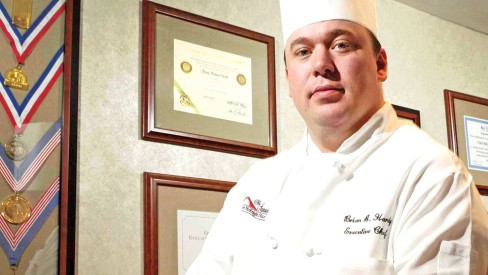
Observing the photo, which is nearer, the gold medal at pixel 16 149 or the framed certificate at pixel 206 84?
the gold medal at pixel 16 149

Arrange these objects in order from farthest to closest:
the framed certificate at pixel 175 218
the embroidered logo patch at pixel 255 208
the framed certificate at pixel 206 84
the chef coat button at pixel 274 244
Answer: the framed certificate at pixel 206 84, the framed certificate at pixel 175 218, the embroidered logo patch at pixel 255 208, the chef coat button at pixel 274 244

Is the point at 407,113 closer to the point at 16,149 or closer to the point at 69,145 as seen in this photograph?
the point at 69,145

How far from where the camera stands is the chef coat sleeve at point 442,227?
112cm

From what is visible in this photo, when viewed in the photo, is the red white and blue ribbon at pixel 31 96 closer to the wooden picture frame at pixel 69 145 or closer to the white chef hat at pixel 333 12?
the wooden picture frame at pixel 69 145

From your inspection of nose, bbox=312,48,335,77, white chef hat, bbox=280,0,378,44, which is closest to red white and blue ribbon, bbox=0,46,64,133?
white chef hat, bbox=280,0,378,44

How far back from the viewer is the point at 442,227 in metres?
1.14

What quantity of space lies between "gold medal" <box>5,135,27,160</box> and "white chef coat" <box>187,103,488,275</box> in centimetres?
62

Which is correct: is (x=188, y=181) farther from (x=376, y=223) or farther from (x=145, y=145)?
(x=376, y=223)

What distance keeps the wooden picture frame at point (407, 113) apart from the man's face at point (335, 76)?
55.5 inches

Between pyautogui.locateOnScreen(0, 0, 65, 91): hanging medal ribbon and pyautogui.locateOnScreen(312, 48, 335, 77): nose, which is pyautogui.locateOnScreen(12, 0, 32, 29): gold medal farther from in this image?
pyautogui.locateOnScreen(312, 48, 335, 77): nose

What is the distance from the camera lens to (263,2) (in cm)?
253

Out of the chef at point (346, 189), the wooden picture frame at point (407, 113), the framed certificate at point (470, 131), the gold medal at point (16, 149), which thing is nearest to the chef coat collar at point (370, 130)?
the chef at point (346, 189)

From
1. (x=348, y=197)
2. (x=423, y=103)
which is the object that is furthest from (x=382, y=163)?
(x=423, y=103)

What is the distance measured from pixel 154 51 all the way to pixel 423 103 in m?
1.37
